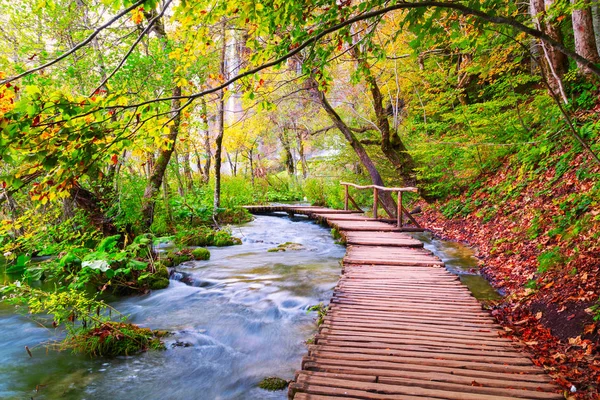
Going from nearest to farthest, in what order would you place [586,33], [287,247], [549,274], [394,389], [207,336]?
[394,389]
[549,274]
[207,336]
[586,33]
[287,247]

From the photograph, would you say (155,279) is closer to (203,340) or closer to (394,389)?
(203,340)

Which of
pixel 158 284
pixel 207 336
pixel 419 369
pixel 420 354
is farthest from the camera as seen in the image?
pixel 158 284

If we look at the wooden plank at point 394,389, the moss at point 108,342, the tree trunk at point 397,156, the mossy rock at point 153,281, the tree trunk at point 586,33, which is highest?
the tree trunk at point 586,33

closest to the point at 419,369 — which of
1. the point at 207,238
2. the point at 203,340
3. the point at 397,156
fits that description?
the point at 203,340

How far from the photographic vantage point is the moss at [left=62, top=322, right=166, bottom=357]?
467 centimetres

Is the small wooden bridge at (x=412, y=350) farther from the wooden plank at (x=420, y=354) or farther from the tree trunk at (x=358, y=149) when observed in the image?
the tree trunk at (x=358, y=149)

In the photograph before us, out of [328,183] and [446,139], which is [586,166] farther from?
[328,183]

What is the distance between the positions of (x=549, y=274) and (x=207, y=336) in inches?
199

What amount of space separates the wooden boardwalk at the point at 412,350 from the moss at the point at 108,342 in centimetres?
255

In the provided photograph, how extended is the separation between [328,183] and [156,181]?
464 inches

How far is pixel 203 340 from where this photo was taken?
17.4ft

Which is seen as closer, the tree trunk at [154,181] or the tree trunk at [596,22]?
the tree trunk at [596,22]

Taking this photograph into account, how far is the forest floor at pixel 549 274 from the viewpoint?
11.9 feet

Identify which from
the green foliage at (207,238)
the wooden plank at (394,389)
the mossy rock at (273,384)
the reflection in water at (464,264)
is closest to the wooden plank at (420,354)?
the wooden plank at (394,389)
